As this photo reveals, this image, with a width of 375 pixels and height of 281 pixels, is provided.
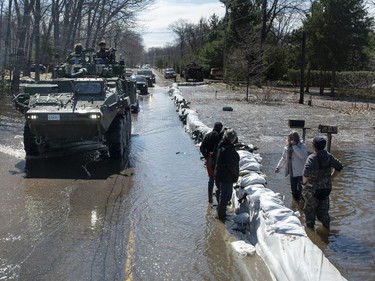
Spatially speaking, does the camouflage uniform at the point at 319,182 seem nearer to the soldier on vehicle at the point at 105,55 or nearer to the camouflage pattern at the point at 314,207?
the camouflage pattern at the point at 314,207

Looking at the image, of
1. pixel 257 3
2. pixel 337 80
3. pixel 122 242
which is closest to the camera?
pixel 122 242

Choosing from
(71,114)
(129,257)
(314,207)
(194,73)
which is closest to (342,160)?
(314,207)

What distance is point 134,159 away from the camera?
38.8 feet

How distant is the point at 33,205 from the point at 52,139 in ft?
12.9

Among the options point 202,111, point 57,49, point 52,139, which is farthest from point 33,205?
point 57,49

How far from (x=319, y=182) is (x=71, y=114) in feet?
18.2

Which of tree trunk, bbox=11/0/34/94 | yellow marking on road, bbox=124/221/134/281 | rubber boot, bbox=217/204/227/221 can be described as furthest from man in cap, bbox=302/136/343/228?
tree trunk, bbox=11/0/34/94

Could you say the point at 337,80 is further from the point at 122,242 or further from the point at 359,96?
the point at 122,242

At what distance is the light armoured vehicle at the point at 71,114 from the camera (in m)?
10.3

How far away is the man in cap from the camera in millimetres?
6711

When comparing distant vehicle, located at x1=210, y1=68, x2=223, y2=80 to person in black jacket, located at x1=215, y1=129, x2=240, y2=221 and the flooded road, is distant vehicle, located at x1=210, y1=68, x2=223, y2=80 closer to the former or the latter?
the flooded road

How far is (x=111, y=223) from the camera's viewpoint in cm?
702

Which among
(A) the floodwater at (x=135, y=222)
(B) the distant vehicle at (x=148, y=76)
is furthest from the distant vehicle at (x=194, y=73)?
(A) the floodwater at (x=135, y=222)

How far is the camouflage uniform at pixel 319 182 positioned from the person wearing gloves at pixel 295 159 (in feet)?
4.11
